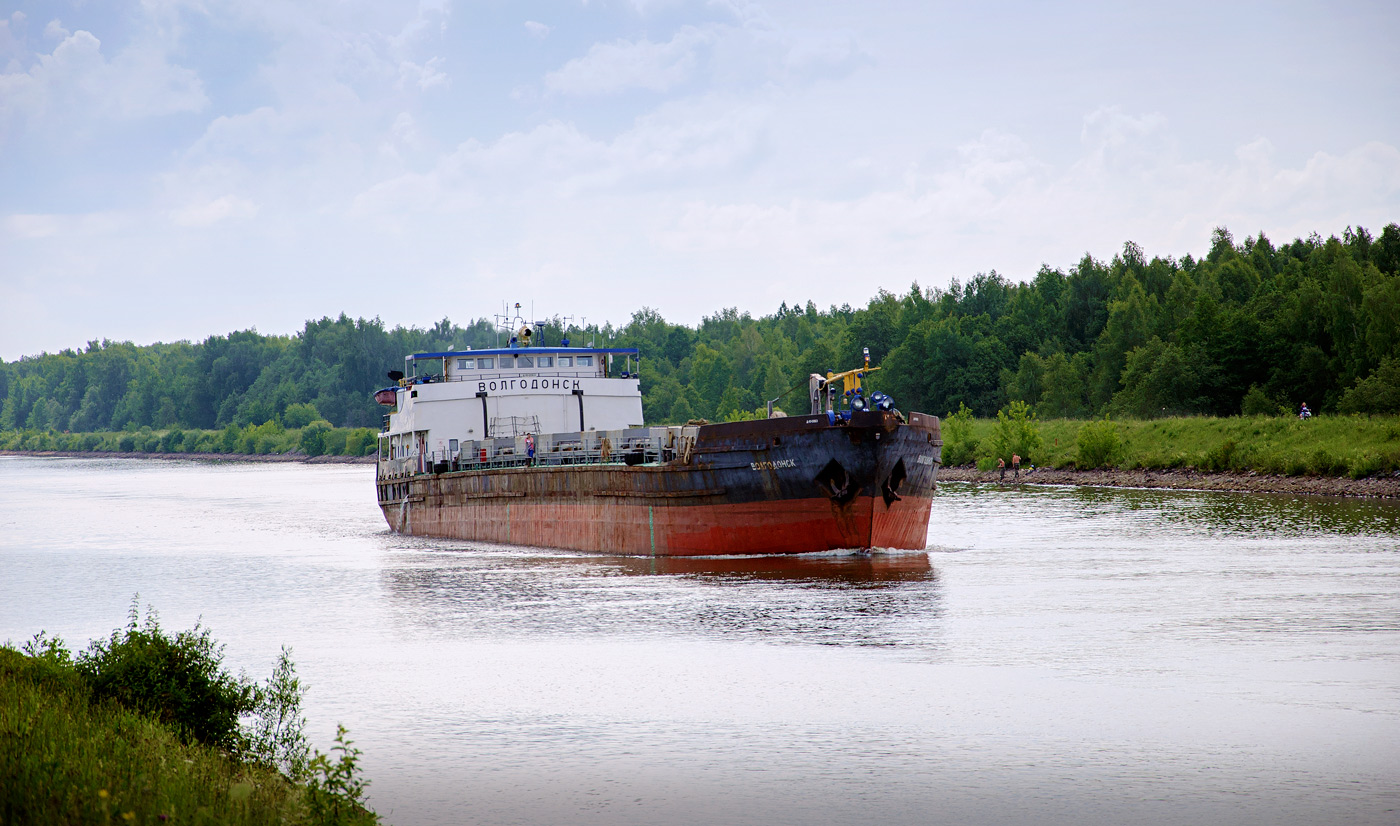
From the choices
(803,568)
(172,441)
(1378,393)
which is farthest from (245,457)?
(803,568)

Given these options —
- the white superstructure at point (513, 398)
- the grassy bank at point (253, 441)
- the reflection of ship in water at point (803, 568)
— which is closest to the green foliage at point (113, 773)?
the reflection of ship in water at point (803, 568)

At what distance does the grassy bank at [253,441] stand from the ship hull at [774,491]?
121638 mm

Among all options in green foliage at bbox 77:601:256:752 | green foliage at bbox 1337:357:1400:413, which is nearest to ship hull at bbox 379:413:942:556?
green foliage at bbox 77:601:256:752

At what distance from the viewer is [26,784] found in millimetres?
9383

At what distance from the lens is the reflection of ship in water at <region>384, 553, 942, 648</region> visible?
73.4 feet

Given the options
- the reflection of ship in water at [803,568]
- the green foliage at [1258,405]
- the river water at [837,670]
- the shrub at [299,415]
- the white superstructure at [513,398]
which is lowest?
the river water at [837,670]

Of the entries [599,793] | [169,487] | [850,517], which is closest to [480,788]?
[599,793]

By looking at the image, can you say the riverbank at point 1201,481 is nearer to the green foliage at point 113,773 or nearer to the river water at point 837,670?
the river water at point 837,670

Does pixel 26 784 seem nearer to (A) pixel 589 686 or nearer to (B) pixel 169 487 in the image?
(A) pixel 589 686

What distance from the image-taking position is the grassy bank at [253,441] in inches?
6186

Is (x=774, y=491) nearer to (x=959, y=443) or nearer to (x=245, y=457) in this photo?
(x=959, y=443)

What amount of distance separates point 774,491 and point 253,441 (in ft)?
525

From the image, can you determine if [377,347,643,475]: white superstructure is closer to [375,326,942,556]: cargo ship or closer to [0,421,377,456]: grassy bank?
[375,326,942,556]: cargo ship

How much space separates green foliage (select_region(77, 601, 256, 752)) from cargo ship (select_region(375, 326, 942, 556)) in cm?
1581
